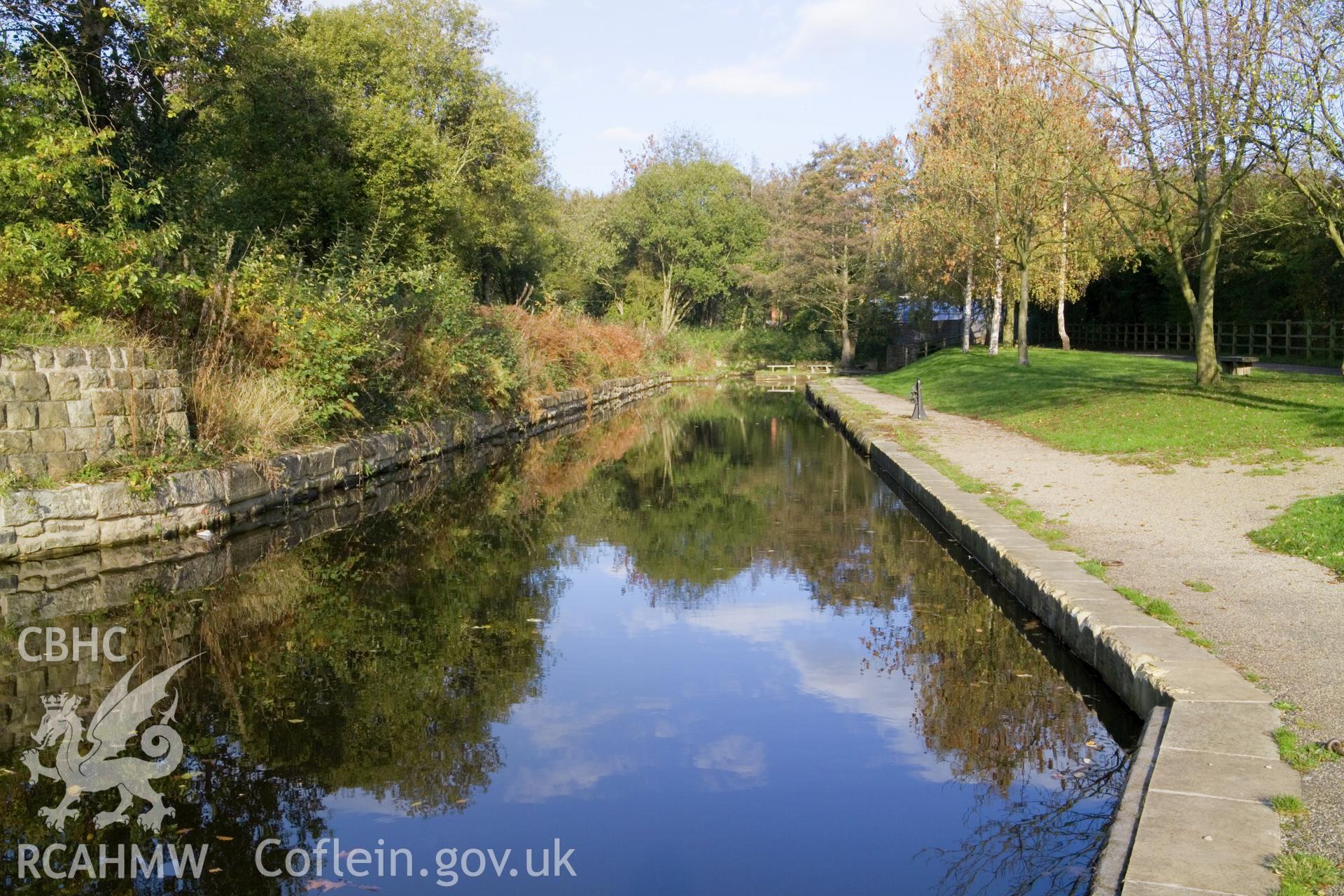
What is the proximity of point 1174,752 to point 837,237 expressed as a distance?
164 feet

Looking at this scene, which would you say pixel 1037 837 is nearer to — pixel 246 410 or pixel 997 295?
pixel 246 410

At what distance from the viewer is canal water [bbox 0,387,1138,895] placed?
4680mm

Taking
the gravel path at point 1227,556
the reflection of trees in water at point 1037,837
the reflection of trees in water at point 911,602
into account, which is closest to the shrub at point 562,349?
the reflection of trees in water at point 911,602

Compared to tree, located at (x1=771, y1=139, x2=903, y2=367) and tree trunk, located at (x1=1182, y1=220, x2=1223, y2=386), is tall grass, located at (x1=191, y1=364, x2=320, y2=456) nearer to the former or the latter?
tree trunk, located at (x1=1182, y1=220, x2=1223, y2=386)

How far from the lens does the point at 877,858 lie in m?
4.71

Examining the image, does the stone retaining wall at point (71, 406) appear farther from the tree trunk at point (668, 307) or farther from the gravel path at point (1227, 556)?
the tree trunk at point (668, 307)

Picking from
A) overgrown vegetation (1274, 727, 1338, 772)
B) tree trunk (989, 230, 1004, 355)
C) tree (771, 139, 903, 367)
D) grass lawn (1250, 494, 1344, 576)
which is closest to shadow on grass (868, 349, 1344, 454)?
grass lawn (1250, 494, 1344, 576)

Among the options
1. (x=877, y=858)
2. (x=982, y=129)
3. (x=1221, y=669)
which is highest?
(x=982, y=129)

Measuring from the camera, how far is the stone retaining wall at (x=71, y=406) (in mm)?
10594

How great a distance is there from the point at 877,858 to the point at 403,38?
3079cm

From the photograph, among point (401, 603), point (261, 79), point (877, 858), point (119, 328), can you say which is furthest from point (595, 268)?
point (877, 858)

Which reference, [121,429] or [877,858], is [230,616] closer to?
[121,429]

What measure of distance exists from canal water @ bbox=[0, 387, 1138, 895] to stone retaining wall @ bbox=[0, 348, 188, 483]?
1630mm

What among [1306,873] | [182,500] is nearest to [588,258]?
[182,500]
